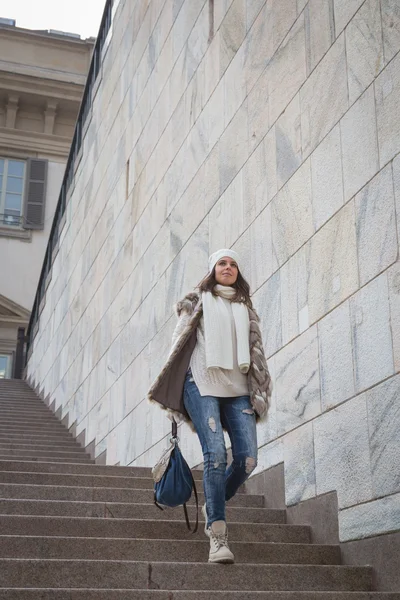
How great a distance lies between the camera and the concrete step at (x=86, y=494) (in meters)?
6.20

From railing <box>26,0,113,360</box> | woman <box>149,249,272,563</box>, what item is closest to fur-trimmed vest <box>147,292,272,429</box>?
woman <box>149,249,272,563</box>

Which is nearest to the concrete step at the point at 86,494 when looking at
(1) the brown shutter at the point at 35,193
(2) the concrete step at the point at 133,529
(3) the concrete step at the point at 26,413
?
(2) the concrete step at the point at 133,529

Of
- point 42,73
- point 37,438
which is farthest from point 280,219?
point 42,73

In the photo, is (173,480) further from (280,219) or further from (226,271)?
(280,219)

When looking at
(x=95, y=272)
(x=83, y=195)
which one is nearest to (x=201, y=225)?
(x=95, y=272)

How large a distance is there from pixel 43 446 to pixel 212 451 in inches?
282

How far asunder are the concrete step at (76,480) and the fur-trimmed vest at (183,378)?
6.40ft

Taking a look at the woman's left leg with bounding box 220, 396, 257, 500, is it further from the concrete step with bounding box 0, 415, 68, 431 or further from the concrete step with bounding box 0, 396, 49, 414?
the concrete step with bounding box 0, 396, 49, 414

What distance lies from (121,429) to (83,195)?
619 cm

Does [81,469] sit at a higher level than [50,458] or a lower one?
lower

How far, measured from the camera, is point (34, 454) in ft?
33.7

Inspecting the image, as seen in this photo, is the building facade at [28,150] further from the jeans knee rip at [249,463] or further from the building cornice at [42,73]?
the jeans knee rip at [249,463]

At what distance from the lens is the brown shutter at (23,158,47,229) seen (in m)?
26.1

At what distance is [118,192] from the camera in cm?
1302
